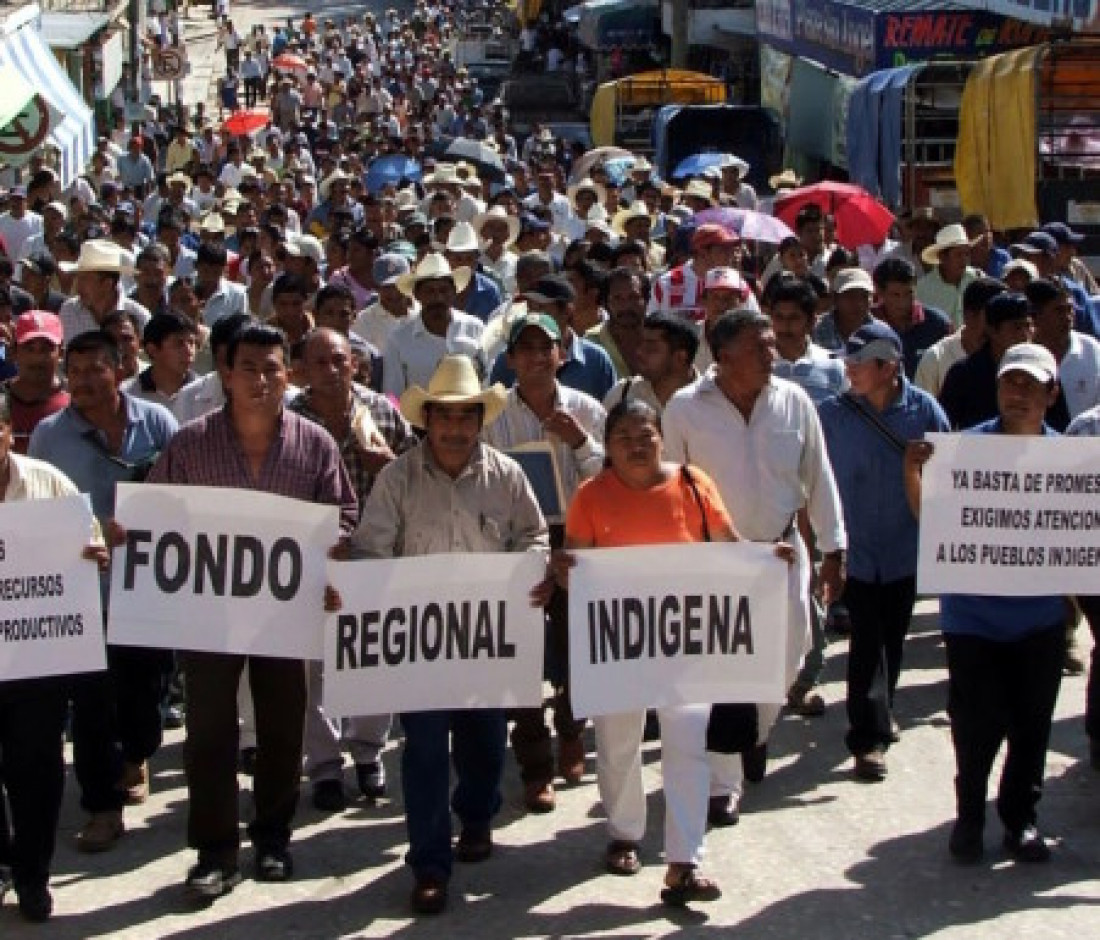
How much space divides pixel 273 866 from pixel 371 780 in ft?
3.19

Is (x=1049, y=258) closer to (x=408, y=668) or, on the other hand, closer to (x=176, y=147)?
(x=408, y=668)

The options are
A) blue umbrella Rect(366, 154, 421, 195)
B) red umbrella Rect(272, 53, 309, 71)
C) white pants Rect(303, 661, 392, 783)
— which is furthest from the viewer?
red umbrella Rect(272, 53, 309, 71)

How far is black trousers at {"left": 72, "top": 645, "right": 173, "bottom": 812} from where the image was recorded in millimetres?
7969

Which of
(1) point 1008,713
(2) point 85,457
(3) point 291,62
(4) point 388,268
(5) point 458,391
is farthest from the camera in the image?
(3) point 291,62

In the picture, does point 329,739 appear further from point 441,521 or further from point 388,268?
point 388,268

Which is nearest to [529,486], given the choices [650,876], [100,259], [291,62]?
[650,876]

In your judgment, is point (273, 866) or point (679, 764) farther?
point (273, 866)

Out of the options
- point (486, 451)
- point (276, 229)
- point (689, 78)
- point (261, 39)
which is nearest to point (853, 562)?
point (486, 451)

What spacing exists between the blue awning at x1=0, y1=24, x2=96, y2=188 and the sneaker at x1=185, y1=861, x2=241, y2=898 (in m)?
16.7

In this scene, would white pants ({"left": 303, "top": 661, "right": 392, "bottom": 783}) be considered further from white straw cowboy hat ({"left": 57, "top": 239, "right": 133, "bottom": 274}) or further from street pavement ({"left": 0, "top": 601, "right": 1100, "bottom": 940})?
white straw cowboy hat ({"left": 57, "top": 239, "right": 133, "bottom": 274})

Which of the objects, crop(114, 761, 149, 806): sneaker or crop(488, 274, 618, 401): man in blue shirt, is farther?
crop(488, 274, 618, 401): man in blue shirt

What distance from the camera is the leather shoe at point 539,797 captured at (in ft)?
27.4

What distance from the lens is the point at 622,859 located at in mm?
7605

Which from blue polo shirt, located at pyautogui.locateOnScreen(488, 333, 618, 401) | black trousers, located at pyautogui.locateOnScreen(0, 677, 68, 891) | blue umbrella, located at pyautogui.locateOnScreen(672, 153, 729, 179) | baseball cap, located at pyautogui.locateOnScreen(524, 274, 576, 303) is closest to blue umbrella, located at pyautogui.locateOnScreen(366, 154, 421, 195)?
blue umbrella, located at pyautogui.locateOnScreen(672, 153, 729, 179)
